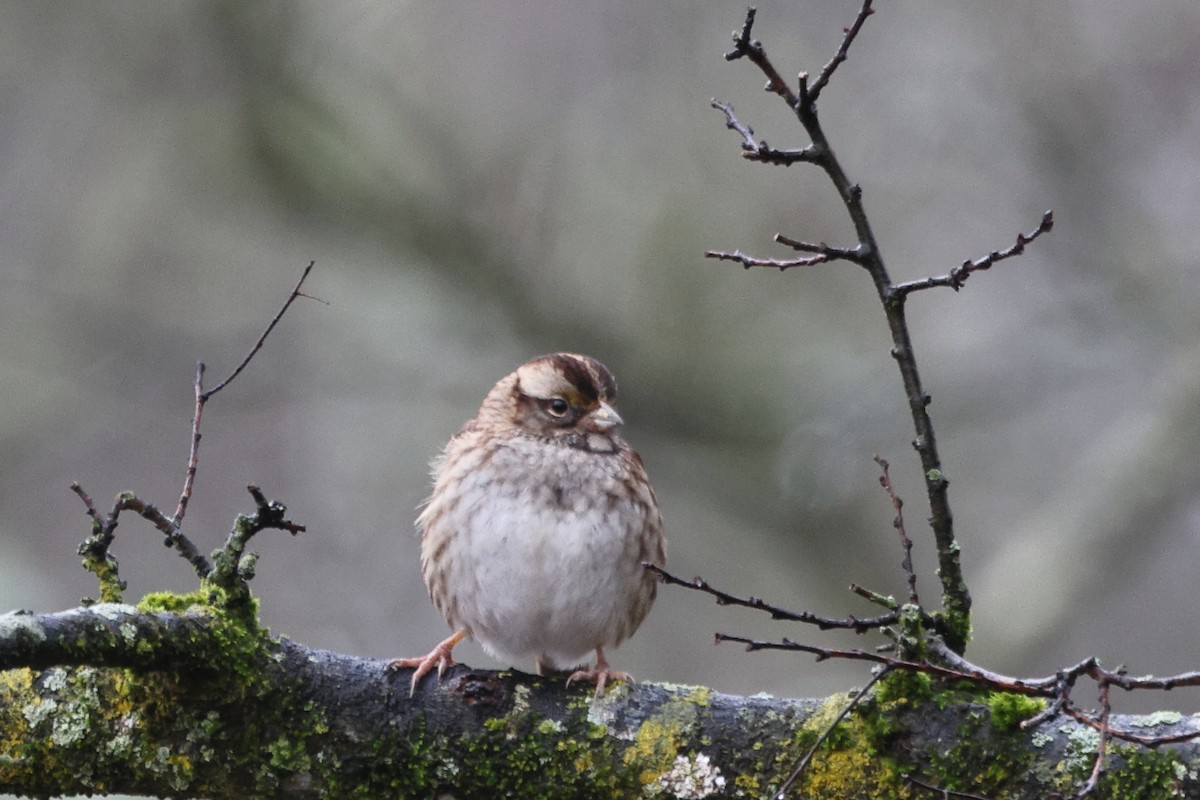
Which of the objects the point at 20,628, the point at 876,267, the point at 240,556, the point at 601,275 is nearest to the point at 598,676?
the point at 240,556

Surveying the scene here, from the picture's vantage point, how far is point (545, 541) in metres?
4.88

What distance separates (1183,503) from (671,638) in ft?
9.35

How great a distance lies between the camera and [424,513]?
5223 millimetres

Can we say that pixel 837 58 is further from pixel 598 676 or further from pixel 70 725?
pixel 70 725

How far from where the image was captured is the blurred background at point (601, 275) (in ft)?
25.4

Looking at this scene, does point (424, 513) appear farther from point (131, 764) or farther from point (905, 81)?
point (905, 81)

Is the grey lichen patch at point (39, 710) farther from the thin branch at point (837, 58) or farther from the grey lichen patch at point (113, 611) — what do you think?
the thin branch at point (837, 58)

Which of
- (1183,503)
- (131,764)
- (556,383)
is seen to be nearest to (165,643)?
(131,764)

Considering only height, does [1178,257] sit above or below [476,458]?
above

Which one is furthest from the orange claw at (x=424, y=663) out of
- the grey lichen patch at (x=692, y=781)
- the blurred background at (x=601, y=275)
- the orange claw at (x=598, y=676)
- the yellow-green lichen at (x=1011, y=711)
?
the blurred background at (x=601, y=275)

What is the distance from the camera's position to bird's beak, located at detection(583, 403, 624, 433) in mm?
5285

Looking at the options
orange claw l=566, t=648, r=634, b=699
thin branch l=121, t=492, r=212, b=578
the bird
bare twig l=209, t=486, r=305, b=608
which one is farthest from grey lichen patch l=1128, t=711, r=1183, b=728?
thin branch l=121, t=492, r=212, b=578

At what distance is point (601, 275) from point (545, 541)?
11.9ft

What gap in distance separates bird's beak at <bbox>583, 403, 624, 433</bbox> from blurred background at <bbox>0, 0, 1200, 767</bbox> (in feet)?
8.52
